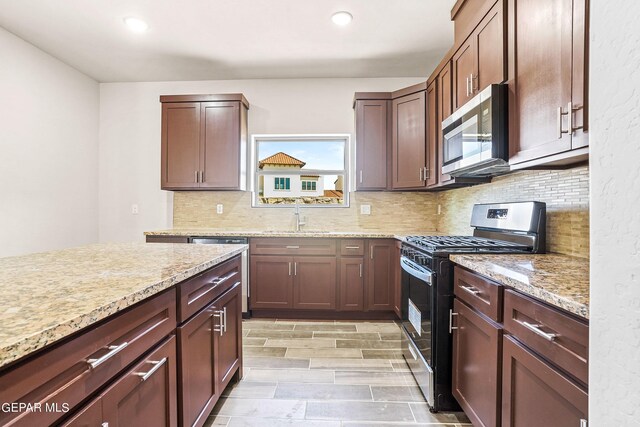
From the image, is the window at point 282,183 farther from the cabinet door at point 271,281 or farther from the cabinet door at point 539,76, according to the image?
the cabinet door at point 539,76

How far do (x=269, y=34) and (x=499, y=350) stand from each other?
2854 millimetres

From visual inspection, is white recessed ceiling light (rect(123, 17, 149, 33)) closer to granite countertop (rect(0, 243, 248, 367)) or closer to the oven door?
granite countertop (rect(0, 243, 248, 367))

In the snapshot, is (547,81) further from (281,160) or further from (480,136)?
(281,160)

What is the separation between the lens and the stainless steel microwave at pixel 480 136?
165 cm

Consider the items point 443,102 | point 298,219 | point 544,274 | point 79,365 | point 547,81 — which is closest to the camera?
point 79,365

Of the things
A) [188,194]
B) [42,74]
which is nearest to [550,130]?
[188,194]

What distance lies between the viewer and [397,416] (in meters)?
1.66

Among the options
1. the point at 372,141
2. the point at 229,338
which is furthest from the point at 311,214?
the point at 229,338

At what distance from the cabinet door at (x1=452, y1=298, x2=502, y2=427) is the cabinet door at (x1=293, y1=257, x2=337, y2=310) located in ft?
5.09

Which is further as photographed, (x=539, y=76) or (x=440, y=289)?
(x=440, y=289)

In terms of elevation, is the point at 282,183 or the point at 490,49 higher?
the point at 490,49

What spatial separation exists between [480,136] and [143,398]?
195 centimetres

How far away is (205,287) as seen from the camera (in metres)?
1.43

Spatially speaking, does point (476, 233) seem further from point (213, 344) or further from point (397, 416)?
point (213, 344)
